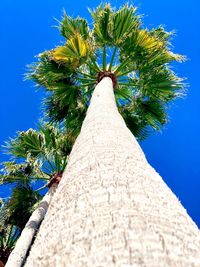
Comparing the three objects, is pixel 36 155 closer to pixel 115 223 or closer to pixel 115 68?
pixel 115 68

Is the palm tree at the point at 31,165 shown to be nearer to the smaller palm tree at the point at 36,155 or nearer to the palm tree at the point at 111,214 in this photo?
the smaller palm tree at the point at 36,155

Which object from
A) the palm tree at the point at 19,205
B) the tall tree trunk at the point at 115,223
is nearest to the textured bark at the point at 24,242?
the palm tree at the point at 19,205

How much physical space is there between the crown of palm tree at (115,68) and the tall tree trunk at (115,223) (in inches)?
242

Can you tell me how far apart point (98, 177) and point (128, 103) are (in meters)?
8.63

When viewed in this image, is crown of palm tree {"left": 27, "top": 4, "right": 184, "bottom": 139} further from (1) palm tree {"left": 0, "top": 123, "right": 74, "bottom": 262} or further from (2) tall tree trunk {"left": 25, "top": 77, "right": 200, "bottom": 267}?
(2) tall tree trunk {"left": 25, "top": 77, "right": 200, "bottom": 267}

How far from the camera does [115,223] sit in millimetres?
1417

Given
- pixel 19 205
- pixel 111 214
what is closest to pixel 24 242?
pixel 19 205

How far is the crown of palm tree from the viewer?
8219mm

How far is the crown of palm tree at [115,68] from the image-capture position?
8219 mm

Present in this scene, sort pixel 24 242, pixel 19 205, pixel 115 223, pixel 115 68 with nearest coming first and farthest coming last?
pixel 115 223, pixel 24 242, pixel 115 68, pixel 19 205

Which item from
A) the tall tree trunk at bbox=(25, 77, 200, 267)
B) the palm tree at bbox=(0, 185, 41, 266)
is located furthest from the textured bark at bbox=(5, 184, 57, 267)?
the tall tree trunk at bbox=(25, 77, 200, 267)

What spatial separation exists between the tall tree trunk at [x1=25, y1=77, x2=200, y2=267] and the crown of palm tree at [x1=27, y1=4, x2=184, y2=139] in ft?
20.1

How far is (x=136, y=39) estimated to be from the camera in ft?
26.7

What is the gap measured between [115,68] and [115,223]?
7.74 meters
